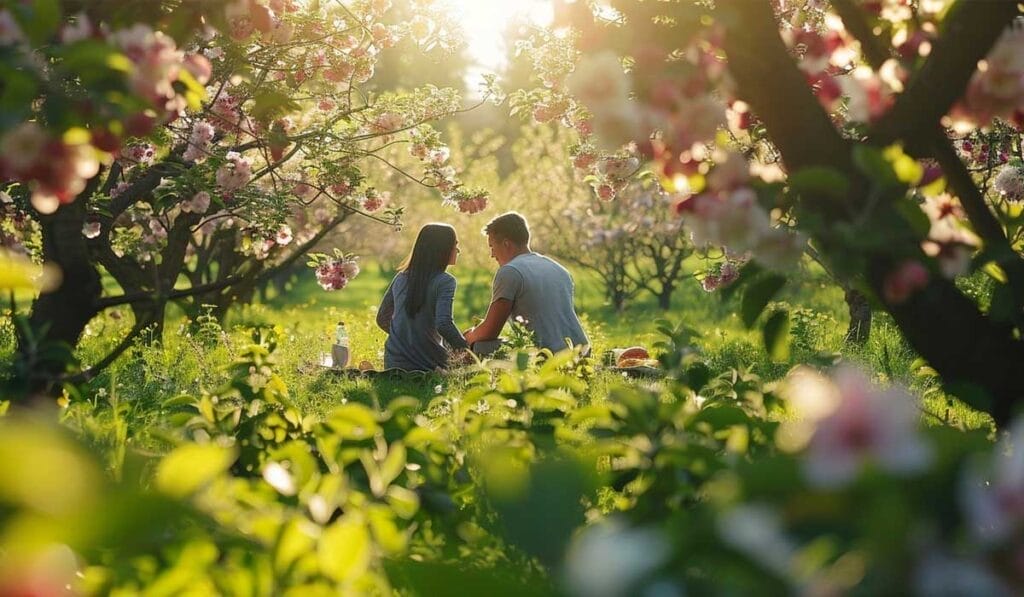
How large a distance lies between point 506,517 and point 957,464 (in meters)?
0.48

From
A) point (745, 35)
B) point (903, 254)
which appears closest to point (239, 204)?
point (745, 35)

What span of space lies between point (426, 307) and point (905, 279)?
5.37 m

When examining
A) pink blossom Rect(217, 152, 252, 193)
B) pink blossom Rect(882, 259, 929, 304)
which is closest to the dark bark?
pink blossom Rect(882, 259, 929, 304)

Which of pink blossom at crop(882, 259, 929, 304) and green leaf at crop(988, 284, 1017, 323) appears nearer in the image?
pink blossom at crop(882, 259, 929, 304)

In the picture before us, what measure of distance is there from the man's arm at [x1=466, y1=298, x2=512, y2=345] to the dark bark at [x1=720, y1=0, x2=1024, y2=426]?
4817 millimetres

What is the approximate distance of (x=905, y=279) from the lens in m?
Result: 1.52

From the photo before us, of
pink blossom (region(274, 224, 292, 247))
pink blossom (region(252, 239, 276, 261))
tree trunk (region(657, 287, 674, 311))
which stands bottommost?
tree trunk (region(657, 287, 674, 311))

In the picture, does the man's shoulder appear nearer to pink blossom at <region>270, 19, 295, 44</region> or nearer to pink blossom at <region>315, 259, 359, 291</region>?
pink blossom at <region>315, 259, 359, 291</region>

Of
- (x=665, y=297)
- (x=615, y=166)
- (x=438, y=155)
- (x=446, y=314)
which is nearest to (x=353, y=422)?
(x=615, y=166)

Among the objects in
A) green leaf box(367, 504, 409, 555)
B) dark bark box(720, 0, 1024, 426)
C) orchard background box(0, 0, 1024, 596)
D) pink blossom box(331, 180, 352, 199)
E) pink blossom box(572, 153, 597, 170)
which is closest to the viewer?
orchard background box(0, 0, 1024, 596)

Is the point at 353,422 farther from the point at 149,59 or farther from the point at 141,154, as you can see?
the point at 141,154

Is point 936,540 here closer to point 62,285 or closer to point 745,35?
point 745,35

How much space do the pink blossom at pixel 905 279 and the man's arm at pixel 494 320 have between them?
5.08 meters

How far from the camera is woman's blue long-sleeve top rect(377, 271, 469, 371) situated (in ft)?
21.9
